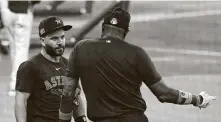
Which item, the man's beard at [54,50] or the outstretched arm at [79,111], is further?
the outstretched arm at [79,111]

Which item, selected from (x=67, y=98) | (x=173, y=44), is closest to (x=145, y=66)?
(x=67, y=98)

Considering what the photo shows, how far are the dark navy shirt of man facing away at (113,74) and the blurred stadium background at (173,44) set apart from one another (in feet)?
16.8

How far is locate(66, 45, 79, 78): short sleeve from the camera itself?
6.62 m

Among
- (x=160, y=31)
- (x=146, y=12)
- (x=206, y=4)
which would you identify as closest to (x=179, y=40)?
(x=160, y=31)

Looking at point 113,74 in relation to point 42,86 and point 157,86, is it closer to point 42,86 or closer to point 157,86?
point 157,86

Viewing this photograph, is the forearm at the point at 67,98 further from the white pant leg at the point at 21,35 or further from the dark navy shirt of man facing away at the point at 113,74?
the white pant leg at the point at 21,35

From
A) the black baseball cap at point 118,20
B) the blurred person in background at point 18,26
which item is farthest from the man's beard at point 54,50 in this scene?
the blurred person in background at point 18,26

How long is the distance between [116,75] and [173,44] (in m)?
13.1

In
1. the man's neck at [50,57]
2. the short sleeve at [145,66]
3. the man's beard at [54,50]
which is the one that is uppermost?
the short sleeve at [145,66]

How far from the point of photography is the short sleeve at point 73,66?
6.62 m

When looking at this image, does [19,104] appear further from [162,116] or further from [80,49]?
[162,116]

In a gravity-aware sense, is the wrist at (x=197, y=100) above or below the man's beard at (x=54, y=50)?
below

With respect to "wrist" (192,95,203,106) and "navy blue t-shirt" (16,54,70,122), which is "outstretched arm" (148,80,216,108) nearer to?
"wrist" (192,95,203,106)

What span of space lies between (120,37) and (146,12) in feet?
58.6
